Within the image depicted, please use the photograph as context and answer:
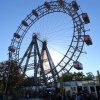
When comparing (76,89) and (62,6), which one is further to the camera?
(62,6)

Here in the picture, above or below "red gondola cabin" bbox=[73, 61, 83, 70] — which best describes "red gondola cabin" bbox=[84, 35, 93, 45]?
above

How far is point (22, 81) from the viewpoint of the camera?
54.7 meters

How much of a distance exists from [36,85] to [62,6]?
17.6 m

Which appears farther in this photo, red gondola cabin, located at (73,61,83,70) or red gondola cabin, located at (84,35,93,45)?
red gondola cabin, located at (73,61,83,70)

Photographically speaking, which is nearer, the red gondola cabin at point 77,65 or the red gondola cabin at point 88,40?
the red gondola cabin at point 88,40

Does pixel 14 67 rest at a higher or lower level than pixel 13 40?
lower

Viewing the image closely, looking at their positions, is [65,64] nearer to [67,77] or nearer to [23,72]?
[23,72]

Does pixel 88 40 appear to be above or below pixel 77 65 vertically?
above

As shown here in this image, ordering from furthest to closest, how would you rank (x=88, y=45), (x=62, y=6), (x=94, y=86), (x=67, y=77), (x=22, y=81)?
(x=67, y=77), (x=22, y=81), (x=62, y=6), (x=88, y=45), (x=94, y=86)

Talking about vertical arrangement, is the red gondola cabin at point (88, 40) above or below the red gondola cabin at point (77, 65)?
above

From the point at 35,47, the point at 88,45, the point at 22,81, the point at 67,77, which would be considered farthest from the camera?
the point at 67,77

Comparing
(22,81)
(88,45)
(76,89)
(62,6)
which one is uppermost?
(62,6)

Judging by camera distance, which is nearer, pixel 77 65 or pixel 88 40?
pixel 88 40

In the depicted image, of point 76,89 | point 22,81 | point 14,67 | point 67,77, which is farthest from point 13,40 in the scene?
point 67,77
